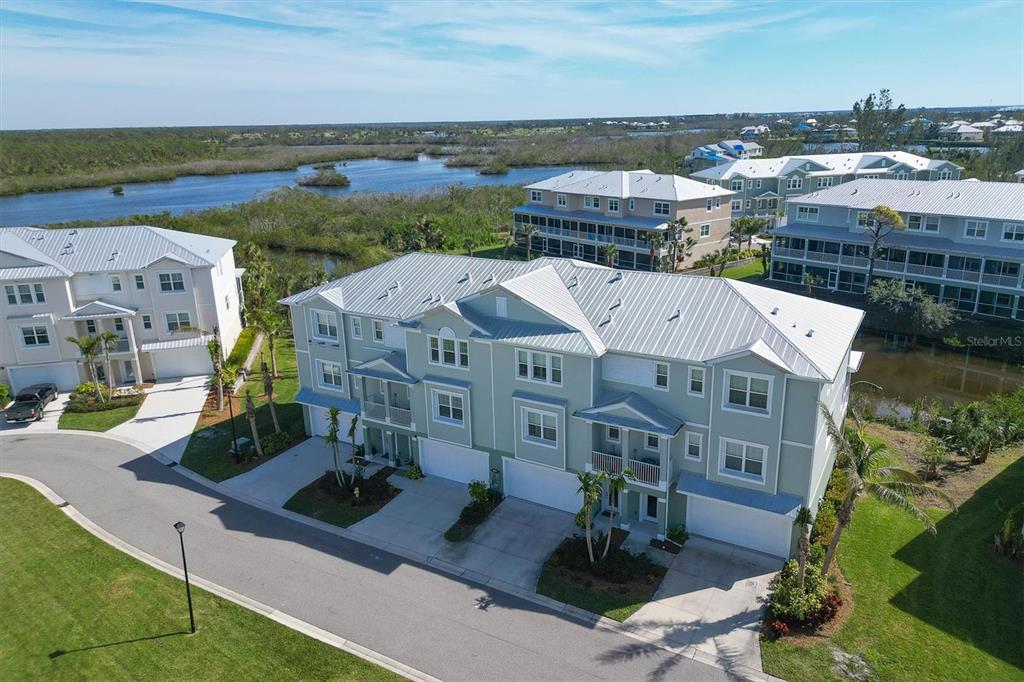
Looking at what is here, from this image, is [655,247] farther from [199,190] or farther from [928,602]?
[199,190]

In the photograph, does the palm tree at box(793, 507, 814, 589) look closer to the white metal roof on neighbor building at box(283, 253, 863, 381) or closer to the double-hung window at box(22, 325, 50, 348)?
the white metal roof on neighbor building at box(283, 253, 863, 381)

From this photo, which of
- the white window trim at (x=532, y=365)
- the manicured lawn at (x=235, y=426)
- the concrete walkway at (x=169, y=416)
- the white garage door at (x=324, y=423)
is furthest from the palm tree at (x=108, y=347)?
the white window trim at (x=532, y=365)

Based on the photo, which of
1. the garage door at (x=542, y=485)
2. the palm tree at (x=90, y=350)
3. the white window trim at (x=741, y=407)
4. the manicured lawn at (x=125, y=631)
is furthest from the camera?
the palm tree at (x=90, y=350)

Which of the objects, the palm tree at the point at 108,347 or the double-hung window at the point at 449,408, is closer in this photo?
the double-hung window at the point at 449,408

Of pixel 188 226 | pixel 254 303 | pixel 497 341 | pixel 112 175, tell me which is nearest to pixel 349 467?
pixel 497 341

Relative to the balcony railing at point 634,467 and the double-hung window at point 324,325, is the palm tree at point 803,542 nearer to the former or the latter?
the balcony railing at point 634,467

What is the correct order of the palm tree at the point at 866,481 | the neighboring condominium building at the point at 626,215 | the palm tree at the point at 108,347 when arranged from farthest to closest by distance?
the neighboring condominium building at the point at 626,215, the palm tree at the point at 108,347, the palm tree at the point at 866,481
